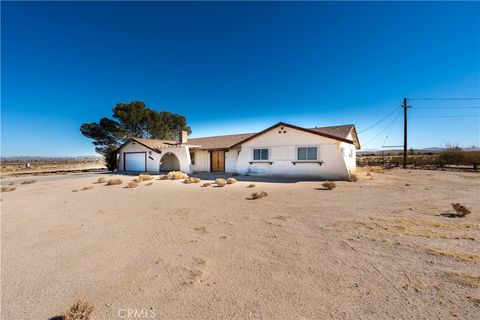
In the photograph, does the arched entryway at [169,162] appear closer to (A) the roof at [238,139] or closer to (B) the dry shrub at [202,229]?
(A) the roof at [238,139]

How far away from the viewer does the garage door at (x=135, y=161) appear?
25844 mm

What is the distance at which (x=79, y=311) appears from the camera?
2658 mm

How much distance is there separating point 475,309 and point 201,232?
4757 mm

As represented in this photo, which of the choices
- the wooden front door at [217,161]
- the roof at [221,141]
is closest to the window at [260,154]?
the roof at [221,141]

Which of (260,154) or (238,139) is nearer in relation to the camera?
(260,154)

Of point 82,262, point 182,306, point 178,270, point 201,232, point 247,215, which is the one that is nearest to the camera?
point 182,306

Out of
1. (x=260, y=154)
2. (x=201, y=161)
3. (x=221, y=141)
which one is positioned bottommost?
(x=201, y=161)

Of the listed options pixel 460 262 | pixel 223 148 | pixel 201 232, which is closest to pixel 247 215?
pixel 201 232

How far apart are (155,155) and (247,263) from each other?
22940 mm

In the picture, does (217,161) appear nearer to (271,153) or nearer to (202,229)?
(271,153)

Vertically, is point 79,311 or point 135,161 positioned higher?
point 135,161

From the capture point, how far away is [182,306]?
2846 millimetres

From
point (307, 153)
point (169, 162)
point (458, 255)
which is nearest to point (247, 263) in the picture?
point (458, 255)

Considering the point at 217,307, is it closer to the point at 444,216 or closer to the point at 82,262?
the point at 82,262
